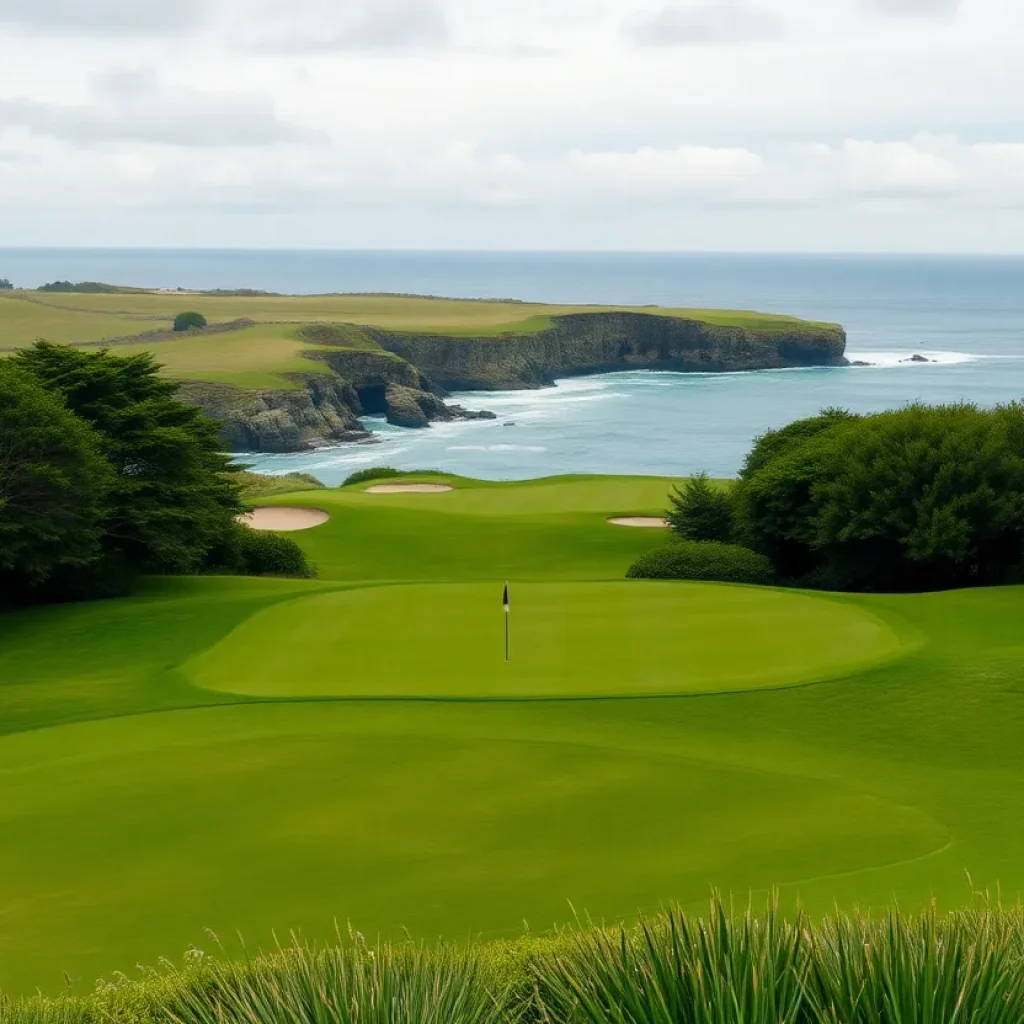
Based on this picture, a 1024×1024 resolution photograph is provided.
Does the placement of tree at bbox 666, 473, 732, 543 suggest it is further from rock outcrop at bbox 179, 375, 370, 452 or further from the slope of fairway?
rock outcrop at bbox 179, 375, 370, 452

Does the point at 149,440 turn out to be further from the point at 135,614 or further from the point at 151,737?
the point at 151,737

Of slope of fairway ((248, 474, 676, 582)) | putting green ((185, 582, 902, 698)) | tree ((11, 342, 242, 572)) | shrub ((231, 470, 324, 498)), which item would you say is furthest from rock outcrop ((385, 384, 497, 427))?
putting green ((185, 582, 902, 698))

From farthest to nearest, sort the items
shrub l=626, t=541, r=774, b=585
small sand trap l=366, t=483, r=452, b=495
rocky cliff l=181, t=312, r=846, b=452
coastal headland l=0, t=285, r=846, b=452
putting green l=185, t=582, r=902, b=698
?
coastal headland l=0, t=285, r=846, b=452
rocky cliff l=181, t=312, r=846, b=452
small sand trap l=366, t=483, r=452, b=495
shrub l=626, t=541, r=774, b=585
putting green l=185, t=582, r=902, b=698

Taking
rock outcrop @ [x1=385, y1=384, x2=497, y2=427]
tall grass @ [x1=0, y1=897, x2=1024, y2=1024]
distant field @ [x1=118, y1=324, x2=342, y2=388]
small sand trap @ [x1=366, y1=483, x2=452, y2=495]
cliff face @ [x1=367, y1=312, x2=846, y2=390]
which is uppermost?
cliff face @ [x1=367, y1=312, x2=846, y2=390]

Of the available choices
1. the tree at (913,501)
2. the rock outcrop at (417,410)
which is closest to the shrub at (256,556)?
the tree at (913,501)

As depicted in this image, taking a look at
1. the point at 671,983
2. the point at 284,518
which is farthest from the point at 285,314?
the point at 671,983
